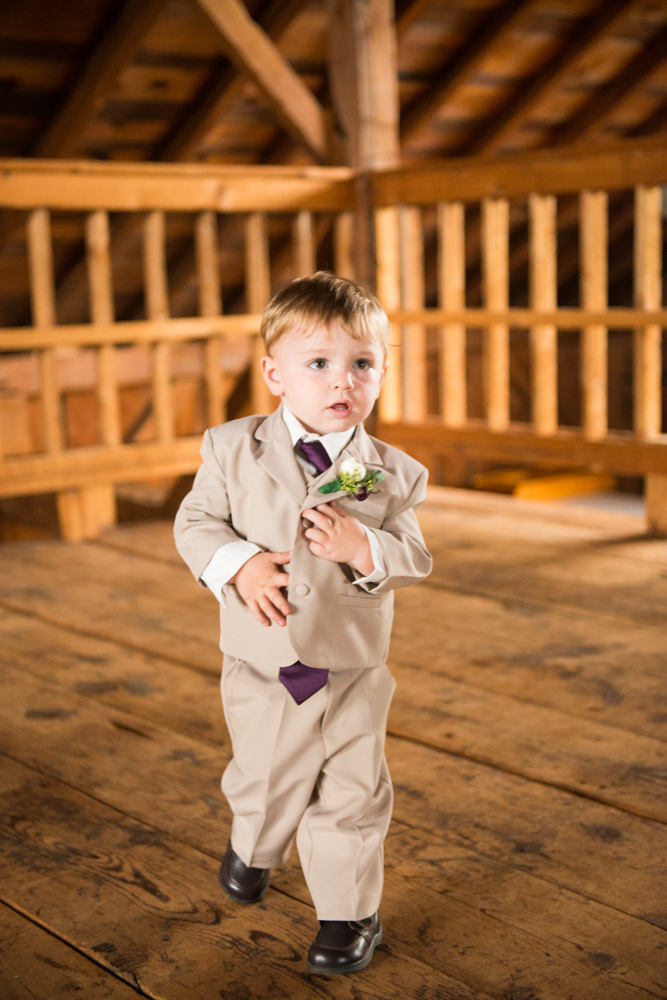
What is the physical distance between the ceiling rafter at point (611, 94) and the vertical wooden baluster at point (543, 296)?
2.36 m

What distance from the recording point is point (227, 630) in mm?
1230

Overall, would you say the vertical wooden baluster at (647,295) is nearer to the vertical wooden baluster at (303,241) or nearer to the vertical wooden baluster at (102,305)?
the vertical wooden baluster at (303,241)

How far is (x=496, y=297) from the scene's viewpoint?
3.24 metres

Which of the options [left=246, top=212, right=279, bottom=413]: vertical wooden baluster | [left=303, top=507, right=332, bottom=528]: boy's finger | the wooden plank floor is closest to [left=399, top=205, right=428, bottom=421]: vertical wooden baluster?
[left=246, top=212, right=279, bottom=413]: vertical wooden baluster

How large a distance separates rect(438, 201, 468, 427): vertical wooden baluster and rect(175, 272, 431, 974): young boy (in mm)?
2197

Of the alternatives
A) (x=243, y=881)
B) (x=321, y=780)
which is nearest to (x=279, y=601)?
(x=321, y=780)

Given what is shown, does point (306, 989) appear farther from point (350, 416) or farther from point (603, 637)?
point (603, 637)

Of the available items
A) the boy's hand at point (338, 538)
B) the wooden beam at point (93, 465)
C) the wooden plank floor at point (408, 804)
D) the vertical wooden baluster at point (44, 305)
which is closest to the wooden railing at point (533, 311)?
the wooden plank floor at point (408, 804)

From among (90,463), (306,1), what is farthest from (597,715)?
(306,1)

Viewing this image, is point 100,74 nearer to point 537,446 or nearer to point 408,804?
point 537,446

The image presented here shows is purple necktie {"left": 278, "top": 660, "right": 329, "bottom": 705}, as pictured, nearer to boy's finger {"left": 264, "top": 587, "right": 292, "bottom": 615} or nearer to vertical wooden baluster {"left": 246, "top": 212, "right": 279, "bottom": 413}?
boy's finger {"left": 264, "top": 587, "right": 292, "bottom": 615}

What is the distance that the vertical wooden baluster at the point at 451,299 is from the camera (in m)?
3.33

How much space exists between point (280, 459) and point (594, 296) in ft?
6.69

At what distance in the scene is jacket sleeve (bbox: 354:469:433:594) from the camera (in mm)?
1140
